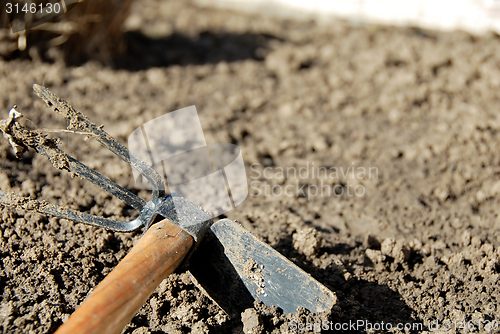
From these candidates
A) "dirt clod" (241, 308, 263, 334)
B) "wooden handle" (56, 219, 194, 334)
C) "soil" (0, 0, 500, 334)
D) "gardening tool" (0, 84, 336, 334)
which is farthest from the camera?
"soil" (0, 0, 500, 334)

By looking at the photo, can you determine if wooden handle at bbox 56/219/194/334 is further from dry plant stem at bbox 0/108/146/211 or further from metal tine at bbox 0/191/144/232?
dry plant stem at bbox 0/108/146/211

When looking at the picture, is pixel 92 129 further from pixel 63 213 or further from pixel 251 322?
pixel 251 322

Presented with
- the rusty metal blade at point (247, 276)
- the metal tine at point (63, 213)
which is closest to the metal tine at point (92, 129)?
the metal tine at point (63, 213)

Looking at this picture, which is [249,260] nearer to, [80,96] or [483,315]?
[483,315]

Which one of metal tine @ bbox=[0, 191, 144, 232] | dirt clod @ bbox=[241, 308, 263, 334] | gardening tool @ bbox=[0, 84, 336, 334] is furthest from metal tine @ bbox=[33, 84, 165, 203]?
dirt clod @ bbox=[241, 308, 263, 334]

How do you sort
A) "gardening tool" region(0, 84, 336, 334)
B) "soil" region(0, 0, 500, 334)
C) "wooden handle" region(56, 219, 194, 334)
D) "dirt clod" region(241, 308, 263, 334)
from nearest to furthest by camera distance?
"wooden handle" region(56, 219, 194, 334) → "gardening tool" region(0, 84, 336, 334) → "dirt clod" region(241, 308, 263, 334) → "soil" region(0, 0, 500, 334)

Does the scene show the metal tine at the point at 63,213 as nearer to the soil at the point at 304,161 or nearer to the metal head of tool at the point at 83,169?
the metal head of tool at the point at 83,169
